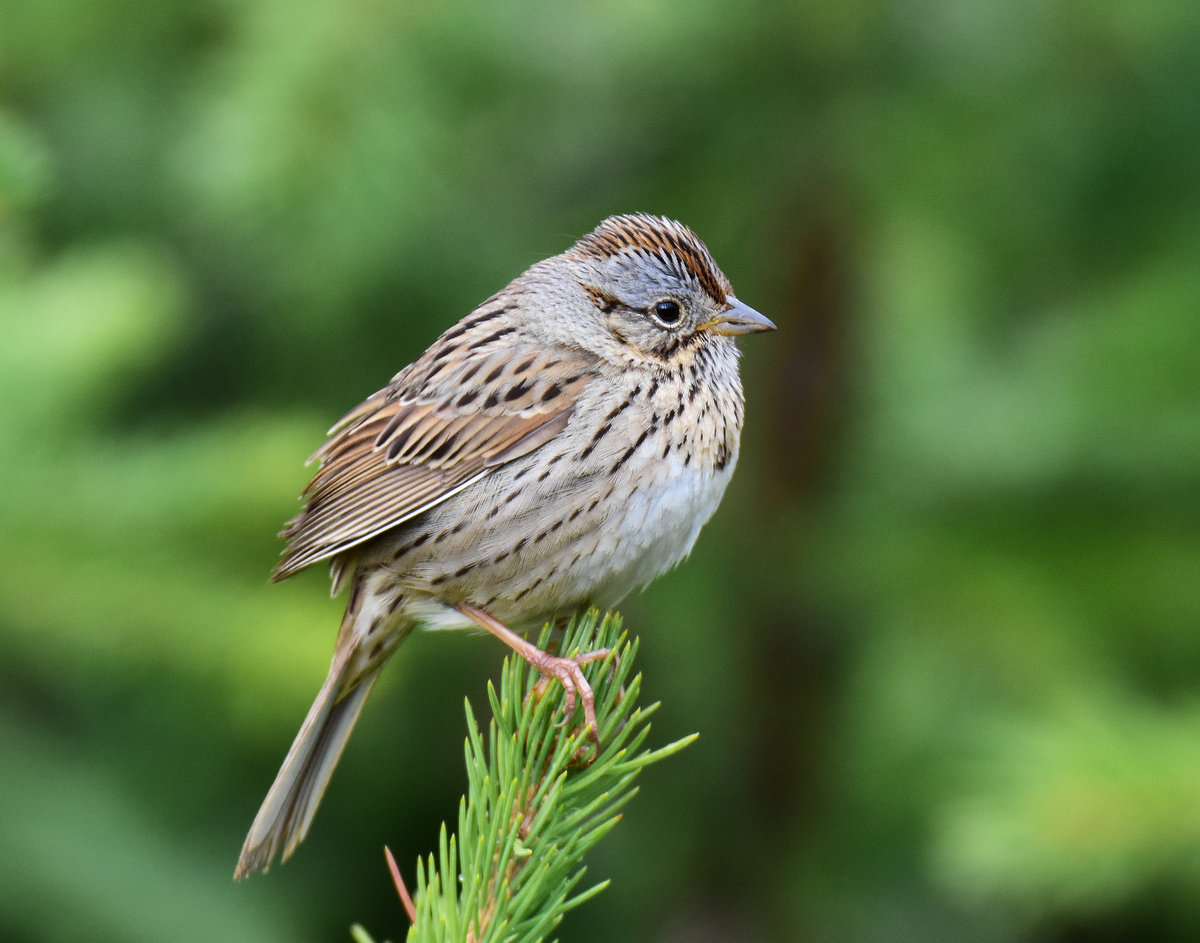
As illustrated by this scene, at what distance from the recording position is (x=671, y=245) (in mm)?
3621

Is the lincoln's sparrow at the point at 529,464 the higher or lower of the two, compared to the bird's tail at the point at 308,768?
higher

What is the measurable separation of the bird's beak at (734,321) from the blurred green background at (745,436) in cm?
49

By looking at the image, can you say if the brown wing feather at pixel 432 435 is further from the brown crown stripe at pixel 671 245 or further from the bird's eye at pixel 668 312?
the brown crown stripe at pixel 671 245

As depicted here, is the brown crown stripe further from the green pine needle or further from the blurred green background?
the green pine needle

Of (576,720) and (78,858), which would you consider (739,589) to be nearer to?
(576,720)

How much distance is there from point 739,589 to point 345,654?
141 cm

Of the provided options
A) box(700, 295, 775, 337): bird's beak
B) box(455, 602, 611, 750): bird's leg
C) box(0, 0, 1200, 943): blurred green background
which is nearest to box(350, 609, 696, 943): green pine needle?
box(455, 602, 611, 750): bird's leg

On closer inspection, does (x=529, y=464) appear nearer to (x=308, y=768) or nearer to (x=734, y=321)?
(x=734, y=321)

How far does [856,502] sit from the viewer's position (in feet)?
13.1

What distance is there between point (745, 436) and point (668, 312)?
801 mm

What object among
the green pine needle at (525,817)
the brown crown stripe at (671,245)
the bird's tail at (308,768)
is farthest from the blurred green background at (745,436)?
the green pine needle at (525,817)

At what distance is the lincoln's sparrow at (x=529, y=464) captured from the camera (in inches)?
126

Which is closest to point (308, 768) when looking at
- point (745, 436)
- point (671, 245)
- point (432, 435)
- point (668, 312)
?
point (432, 435)

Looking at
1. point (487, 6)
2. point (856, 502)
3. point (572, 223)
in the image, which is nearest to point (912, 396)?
point (856, 502)
